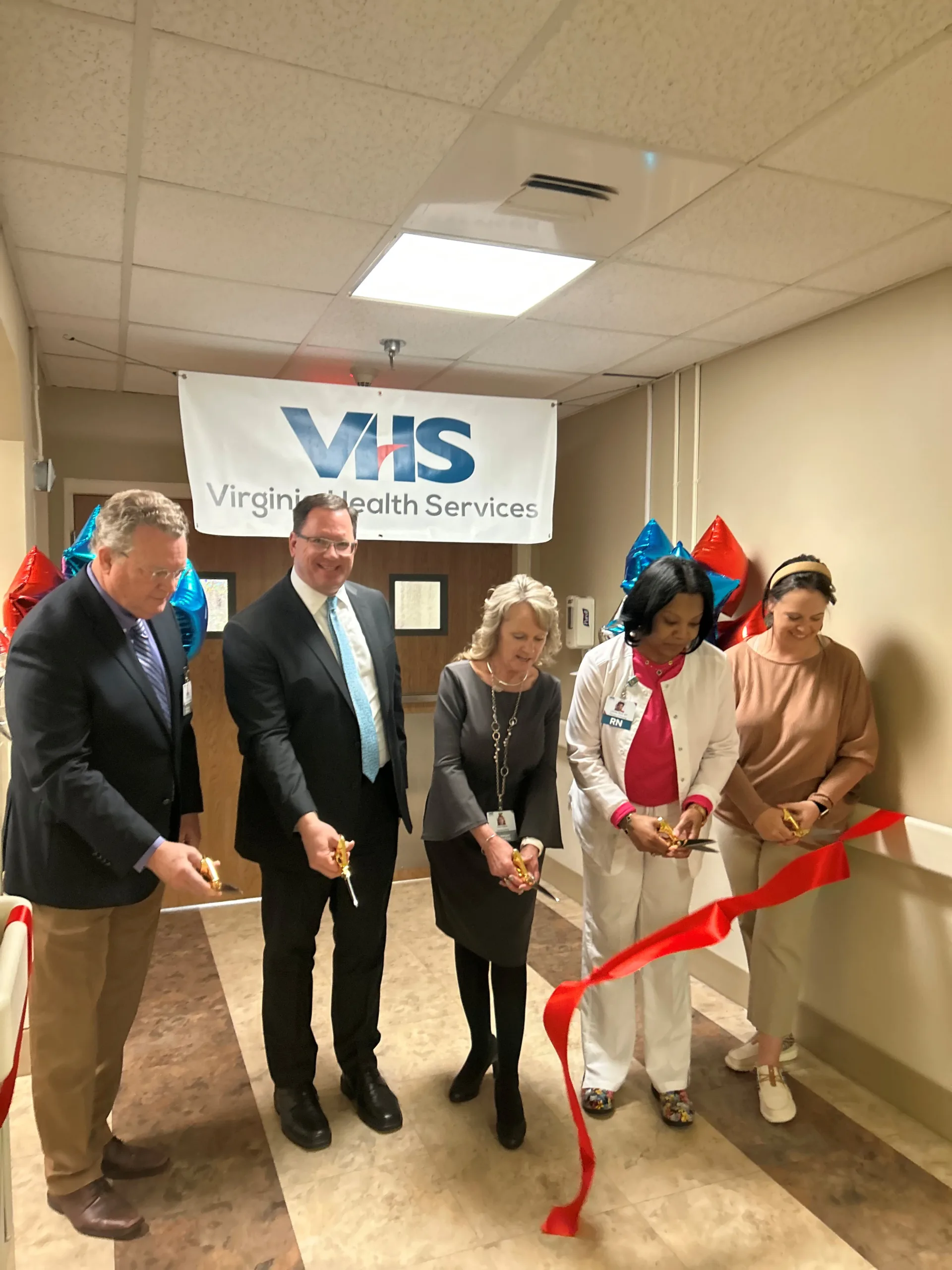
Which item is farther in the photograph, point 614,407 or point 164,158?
point 614,407

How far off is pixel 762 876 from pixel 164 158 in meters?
2.39

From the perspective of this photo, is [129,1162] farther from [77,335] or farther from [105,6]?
[77,335]

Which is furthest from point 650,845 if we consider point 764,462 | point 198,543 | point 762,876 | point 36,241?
point 198,543

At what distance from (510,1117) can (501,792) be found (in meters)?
0.84

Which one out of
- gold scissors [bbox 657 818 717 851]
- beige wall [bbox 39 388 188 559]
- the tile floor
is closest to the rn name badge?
gold scissors [bbox 657 818 717 851]

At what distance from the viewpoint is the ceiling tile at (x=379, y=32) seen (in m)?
1.31

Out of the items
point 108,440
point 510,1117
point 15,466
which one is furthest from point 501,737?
point 108,440

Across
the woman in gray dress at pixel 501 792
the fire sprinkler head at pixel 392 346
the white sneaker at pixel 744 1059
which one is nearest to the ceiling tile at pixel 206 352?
the fire sprinkler head at pixel 392 346

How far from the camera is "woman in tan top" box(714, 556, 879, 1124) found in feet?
7.89

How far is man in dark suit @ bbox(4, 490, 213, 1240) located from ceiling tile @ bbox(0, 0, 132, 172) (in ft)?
2.27

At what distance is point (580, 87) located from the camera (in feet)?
4.96

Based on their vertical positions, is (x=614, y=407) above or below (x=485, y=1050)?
above

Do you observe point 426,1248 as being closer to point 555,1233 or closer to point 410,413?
point 555,1233

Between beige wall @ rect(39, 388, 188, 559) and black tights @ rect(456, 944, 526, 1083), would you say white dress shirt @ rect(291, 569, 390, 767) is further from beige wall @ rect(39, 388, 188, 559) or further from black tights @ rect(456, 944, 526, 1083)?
beige wall @ rect(39, 388, 188, 559)
